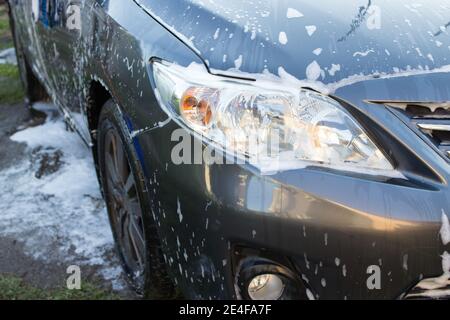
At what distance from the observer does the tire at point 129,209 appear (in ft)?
6.35

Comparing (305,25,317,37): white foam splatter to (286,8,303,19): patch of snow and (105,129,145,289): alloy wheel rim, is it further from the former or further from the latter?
(105,129,145,289): alloy wheel rim

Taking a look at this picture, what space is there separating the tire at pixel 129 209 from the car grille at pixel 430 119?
0.80 meters

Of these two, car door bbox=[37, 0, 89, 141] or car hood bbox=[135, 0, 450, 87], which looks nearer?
car hood bbox=[135, 0, 450, 87]

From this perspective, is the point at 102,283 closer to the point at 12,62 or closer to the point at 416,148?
the point at 416,148

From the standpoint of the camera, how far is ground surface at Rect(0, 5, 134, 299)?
99.7 inches

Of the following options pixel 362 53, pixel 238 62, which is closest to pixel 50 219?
pixel 238 62

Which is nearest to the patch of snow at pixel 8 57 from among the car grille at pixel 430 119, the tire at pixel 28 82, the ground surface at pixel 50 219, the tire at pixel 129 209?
the tire at pixel 28 82

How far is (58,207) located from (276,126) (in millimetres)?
1840

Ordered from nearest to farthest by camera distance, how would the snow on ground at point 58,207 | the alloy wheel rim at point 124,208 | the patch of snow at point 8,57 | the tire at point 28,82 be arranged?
the alloy wheel rim at point 124,208 → the snow on ground at point 58,207 → the tire at point 28,82 → the patch of snow at point 8,57

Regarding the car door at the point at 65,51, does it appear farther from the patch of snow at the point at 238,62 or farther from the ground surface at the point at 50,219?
the patch of snow at the point at 238,62

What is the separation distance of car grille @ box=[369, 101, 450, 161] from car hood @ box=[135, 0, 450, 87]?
9 centimetres

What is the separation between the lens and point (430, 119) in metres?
1.56

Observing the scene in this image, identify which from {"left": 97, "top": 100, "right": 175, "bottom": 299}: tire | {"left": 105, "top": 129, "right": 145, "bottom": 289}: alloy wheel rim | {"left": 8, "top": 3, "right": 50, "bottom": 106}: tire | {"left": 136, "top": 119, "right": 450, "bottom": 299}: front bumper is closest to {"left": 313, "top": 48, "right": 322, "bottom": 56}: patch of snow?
{"left": 136, "top": 119, "right": 450, "bottom": 299}: front bumper

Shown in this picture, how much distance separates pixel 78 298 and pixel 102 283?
5.2 inches
